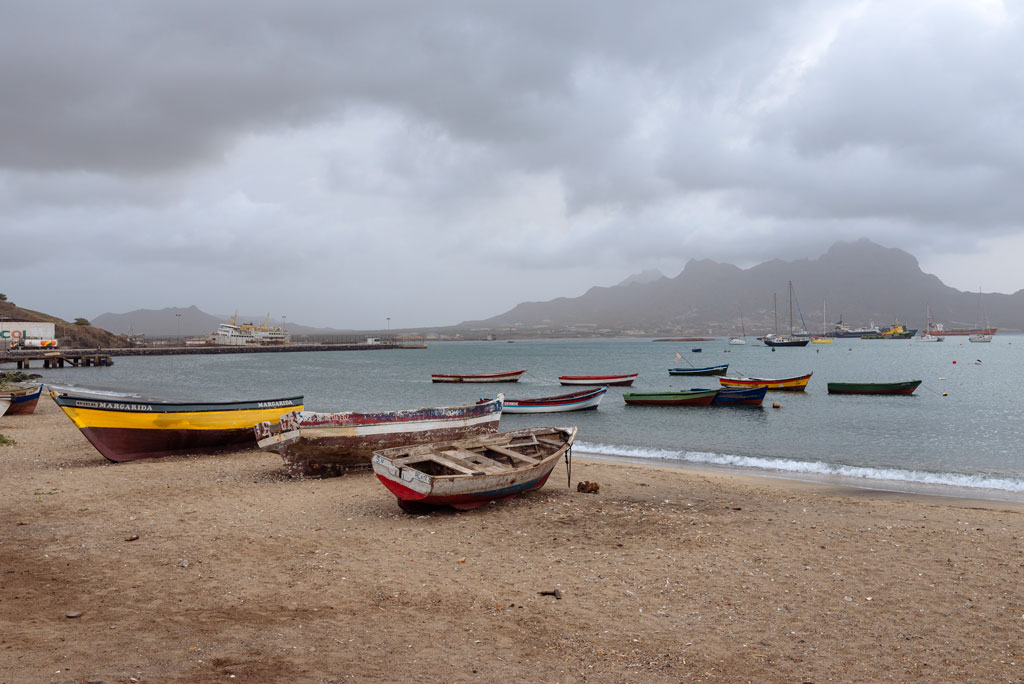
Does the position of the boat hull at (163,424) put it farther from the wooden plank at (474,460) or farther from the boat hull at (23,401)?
the boat hull at (23,401)

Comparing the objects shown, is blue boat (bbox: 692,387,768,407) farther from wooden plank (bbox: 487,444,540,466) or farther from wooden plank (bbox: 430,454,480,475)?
wooden plank (bbox: 430,454,480,475)

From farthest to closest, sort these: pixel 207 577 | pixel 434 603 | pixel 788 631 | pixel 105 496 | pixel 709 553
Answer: pixel 105 496
pixel 709 553
pixel 207 577
pixel 434 603
pixel 788 631

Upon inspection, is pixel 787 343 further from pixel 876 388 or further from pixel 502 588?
pixel 502 588

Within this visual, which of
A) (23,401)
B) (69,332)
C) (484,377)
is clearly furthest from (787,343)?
(69,332)

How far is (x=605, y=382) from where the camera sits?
170 ft

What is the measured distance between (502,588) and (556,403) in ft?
87.3

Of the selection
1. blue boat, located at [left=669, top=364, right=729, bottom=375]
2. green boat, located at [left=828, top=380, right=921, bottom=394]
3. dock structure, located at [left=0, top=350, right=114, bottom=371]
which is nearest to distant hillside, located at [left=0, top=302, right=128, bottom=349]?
dock structure, located at [left=0, top=350, right=114, bottom=371]

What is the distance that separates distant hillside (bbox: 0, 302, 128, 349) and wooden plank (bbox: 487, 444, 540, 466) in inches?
5240

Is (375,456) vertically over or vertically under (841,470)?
over

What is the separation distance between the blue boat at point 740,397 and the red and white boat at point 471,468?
77.5 ft

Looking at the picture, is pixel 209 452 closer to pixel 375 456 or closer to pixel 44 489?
pixel 44 489

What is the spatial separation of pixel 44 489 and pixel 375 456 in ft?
26.7

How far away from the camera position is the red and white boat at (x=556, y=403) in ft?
110

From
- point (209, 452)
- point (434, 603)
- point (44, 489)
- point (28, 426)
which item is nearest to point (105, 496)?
point (44, 489)
